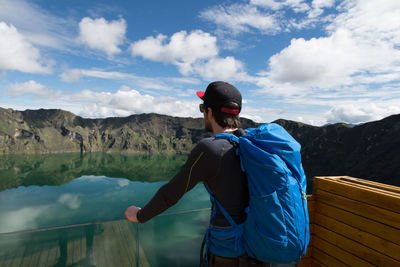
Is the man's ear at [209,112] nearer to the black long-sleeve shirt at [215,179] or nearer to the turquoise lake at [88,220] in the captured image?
the black long-sleeve shirt at [215,179]

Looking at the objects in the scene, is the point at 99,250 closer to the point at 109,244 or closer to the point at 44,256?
the point at 109,244

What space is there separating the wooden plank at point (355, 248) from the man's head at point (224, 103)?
2494 millimetres

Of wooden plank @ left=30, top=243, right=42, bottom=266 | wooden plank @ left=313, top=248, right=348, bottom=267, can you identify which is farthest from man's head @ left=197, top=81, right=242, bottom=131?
wooden plank @ left=313, top=248, right=348, bottom=267

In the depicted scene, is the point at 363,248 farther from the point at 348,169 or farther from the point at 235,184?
the point at 348,169

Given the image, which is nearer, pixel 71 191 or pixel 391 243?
pixel 391 243

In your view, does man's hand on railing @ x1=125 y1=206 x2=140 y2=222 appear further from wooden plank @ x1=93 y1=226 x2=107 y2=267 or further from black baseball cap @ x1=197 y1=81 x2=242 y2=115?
wooden plank @ x1=93 y1=226 x2=107 y2=267

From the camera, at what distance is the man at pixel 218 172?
1490mm

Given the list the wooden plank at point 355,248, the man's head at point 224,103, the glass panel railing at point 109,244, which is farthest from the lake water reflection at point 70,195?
the man's head at point 224,103

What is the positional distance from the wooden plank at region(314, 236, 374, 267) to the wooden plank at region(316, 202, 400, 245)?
1.27 ft

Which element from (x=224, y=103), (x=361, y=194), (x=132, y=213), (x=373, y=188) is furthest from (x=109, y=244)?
(x=373, y=188)

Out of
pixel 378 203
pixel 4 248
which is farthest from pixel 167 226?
pixel 378 203

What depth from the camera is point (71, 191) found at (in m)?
89.9

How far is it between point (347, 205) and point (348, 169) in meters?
112

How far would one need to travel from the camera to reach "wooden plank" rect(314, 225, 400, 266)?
2.72 meters
